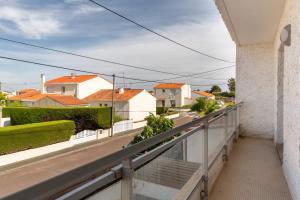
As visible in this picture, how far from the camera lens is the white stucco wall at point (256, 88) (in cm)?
634

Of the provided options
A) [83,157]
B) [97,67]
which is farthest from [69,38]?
[83,157]

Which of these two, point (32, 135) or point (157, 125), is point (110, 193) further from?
point (32, 135)

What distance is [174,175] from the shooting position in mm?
1723

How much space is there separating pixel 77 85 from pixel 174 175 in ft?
104

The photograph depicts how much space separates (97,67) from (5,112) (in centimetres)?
Answer: 871

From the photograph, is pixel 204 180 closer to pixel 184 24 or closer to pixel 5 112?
pixel 184 24

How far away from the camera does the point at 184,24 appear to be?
15281mm

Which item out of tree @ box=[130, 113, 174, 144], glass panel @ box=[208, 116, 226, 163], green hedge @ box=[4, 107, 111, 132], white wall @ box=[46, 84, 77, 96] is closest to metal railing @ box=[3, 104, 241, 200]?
glass panel @ box=[208, 116, 226, 163]

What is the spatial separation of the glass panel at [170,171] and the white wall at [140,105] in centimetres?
2522

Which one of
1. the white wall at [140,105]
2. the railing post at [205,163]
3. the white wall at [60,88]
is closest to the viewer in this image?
the railing post at [205,163]

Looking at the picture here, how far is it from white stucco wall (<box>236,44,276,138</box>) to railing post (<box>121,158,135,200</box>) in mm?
6072

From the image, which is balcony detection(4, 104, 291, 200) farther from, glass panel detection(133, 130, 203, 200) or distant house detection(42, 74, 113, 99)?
distant house detection(42, 74, 113, 99)

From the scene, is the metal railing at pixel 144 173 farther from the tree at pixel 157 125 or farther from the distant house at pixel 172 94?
the distant house at pixel 172 94

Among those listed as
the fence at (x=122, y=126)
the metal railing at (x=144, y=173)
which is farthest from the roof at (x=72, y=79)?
the metal railing at (x=144, y=173)
